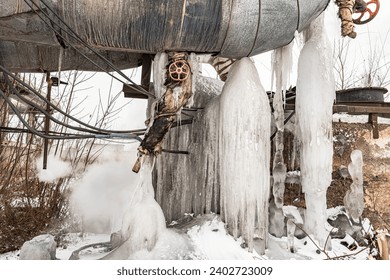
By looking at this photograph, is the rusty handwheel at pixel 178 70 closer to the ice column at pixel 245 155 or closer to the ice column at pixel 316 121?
the ice column at pixel 245 155

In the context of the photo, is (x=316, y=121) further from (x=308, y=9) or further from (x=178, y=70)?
(x=178, y=70)

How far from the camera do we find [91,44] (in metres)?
3.63

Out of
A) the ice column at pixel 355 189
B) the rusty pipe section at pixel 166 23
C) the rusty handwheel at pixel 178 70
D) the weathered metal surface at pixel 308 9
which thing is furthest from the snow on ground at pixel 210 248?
the weathered metal surface at pixel 308 9

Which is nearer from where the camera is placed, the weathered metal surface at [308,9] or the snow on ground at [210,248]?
the snow on ground at [210,248]

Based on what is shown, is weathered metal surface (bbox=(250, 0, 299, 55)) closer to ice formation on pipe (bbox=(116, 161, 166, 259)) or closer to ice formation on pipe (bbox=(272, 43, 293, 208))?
ice formation on pipe (bbox=(272, 43, 293, 208))

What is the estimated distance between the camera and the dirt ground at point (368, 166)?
18.4 ft

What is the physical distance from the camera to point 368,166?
18.7 feet

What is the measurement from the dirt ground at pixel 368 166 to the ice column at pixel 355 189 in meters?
0.07

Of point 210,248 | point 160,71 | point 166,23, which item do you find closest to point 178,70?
point 160,71

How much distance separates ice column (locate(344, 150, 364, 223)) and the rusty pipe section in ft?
7.74

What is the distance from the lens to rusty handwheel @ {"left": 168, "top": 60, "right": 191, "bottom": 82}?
3.70 meters

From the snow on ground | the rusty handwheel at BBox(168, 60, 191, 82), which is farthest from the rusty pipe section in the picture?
the snow on ground

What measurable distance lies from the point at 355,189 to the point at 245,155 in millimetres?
2324

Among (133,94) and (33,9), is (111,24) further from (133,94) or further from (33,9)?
(133,94)
